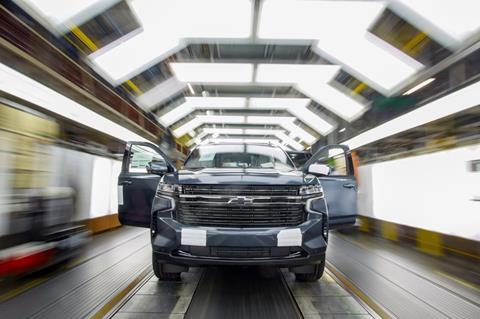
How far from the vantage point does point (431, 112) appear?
5.19 meters

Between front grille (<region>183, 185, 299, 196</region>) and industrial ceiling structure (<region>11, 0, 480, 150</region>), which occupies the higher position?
industrial ceiling structure (<region>11, 0, 480, 150</region>)

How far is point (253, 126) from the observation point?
13695mm

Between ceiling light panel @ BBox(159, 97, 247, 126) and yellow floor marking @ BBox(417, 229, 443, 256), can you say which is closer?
yellow floor marking @ BBox(417, 229, 443, 256)

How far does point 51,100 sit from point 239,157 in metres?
2.54

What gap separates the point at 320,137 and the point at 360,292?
9.07m

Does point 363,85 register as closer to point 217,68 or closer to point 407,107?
point 407,107

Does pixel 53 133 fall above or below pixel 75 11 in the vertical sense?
below

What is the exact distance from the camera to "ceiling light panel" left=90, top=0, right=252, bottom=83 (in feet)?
16.8

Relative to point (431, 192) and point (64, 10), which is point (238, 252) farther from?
point (64, 10)

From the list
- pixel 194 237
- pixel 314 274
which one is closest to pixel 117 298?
pixel 194 237

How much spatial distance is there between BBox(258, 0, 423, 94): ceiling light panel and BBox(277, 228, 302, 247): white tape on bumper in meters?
3.68

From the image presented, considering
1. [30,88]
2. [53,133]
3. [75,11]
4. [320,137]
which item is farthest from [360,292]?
[320,137]

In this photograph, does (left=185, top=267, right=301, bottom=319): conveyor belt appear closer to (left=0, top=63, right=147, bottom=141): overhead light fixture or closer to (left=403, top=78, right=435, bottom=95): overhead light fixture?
(left=0, top=63, right=147, bottom=141): overhead light fixture

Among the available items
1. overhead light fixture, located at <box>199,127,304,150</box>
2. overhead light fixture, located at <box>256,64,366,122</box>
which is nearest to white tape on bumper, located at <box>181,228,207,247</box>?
overhead light fixture, located at <box>256,64,366,122</box>
